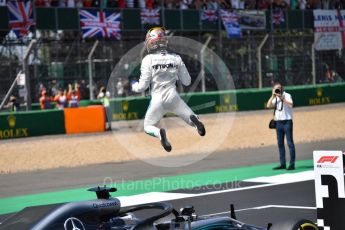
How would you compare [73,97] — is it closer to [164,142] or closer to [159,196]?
[159,196]

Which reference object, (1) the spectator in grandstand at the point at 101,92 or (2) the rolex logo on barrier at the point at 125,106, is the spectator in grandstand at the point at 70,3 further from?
(2) the rolex logo on barrier at the point at 125,106

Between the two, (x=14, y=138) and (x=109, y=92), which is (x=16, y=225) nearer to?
(x=14, y=138)

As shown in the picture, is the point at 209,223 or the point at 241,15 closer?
the point at 209,223

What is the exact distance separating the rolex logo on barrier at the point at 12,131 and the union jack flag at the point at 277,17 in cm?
1860

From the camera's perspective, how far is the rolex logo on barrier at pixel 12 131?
99.1 ft

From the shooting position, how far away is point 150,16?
3834 cm

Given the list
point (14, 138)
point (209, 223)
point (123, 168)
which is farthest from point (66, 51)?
point (209, 223)

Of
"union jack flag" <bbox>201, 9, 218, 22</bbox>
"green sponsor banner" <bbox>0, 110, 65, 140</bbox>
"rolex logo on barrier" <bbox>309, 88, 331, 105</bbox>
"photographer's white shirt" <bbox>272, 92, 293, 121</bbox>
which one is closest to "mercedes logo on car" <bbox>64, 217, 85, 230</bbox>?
"photographer's white shirt" <bbox>272, 92, 293, 121</bbox>

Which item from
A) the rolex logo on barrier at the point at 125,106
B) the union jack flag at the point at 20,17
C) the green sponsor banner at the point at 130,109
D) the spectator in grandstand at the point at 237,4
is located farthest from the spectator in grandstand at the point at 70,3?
the spectator in grandstand at the point at 237,4

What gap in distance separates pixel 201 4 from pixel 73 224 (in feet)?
115

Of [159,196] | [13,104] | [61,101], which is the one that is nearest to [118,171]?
[159,196]

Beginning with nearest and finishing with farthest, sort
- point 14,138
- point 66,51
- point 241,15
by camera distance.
A: point 14,138, point 66,51, point 241,15

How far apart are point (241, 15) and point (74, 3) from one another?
10.1 m

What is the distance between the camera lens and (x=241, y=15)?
42.6 metres
